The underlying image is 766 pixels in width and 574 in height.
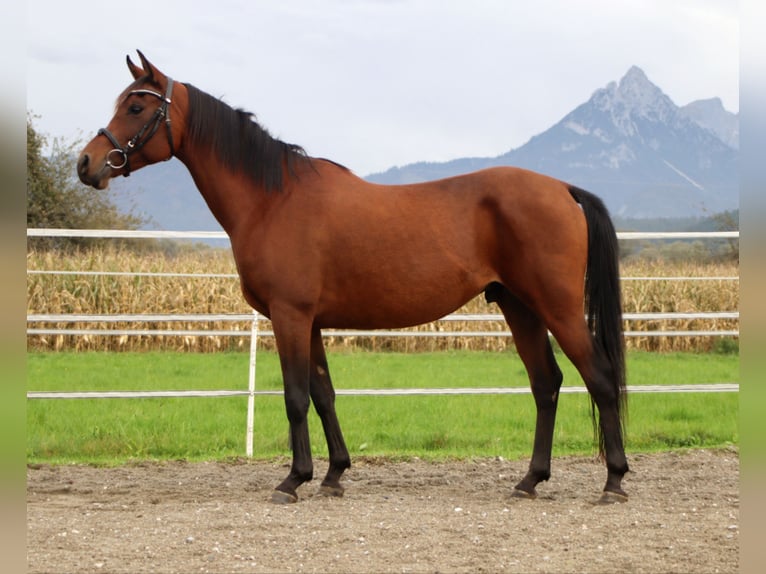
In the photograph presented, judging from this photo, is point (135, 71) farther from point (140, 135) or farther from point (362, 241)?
point (362, 241)

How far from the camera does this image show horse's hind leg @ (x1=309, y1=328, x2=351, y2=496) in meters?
5.40

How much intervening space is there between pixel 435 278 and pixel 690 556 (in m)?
2.10

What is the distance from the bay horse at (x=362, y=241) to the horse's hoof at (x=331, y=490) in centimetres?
1

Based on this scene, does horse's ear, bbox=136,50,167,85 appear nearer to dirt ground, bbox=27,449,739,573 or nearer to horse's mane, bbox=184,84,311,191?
horse's mane, bbox=184,84,311,191

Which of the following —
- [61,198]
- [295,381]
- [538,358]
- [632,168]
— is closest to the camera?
[295,381]

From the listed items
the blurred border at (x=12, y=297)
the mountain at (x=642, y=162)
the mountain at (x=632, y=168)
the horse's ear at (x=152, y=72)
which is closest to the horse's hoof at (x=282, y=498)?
the horse's ear at (x=152, y=72)

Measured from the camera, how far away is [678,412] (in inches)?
355

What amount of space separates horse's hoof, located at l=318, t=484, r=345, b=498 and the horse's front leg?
21cm

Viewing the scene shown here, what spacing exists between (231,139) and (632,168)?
185 metres

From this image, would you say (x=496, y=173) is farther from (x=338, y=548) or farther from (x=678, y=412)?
(x=678, y=412)

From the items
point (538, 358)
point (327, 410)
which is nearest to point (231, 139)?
point (327, 410)

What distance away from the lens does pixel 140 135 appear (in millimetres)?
5148

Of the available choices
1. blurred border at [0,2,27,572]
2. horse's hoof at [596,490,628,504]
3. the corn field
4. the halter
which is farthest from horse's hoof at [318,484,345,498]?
the corn field

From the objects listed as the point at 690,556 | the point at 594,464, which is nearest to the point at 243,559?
the point at 690,556
